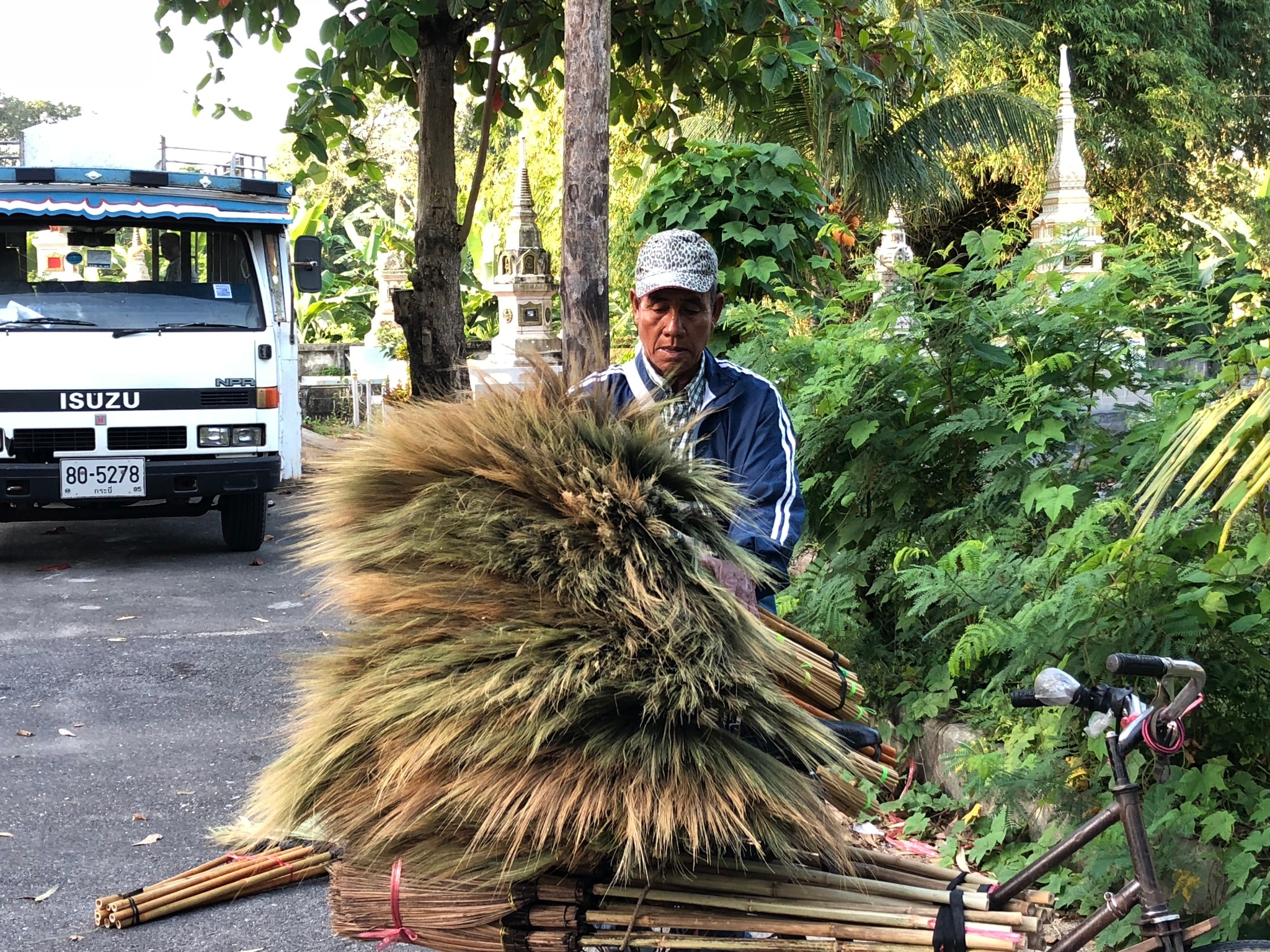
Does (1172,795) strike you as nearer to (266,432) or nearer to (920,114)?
(266,432)

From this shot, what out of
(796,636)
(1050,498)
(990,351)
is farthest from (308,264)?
(796,636)

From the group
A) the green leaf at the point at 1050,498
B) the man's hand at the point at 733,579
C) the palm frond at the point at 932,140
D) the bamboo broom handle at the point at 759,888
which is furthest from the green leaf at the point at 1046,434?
the palm frond at the point at 932,140

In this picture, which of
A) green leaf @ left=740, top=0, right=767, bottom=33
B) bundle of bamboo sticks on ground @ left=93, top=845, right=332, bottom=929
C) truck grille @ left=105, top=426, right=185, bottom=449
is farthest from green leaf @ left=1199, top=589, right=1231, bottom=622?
truck grille @ left=105, top=426, right=185, bottom=449

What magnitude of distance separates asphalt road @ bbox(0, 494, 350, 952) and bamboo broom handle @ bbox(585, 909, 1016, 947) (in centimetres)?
91

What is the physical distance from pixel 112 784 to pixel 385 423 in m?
2.81

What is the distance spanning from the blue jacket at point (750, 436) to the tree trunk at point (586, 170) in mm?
1934

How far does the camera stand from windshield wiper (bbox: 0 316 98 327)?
25.2 ft

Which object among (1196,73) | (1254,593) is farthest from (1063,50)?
(1254,593)

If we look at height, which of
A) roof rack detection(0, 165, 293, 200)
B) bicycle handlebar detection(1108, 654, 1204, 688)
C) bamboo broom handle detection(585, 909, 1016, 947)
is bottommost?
bamboo broom handle detection(585, 909, 1016, 947)

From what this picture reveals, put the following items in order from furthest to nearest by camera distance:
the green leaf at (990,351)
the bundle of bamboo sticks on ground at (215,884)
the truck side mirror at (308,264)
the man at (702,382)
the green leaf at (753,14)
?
the truck side mirror at (308,264), the green leaf at (753,14), the green leaf at (990,351), the bundle of bamboo sticks on ground at (215,884), the man at (702,382)

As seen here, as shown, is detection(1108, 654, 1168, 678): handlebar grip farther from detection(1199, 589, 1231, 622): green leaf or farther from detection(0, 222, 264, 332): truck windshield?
detection(0, 222, 264, 332): truck windshield

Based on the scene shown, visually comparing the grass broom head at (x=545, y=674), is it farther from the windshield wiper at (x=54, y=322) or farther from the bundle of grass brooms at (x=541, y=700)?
the windshield wiper at (x=54, y=322)

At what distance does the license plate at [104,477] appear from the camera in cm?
758

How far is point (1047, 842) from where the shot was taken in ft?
11.2
